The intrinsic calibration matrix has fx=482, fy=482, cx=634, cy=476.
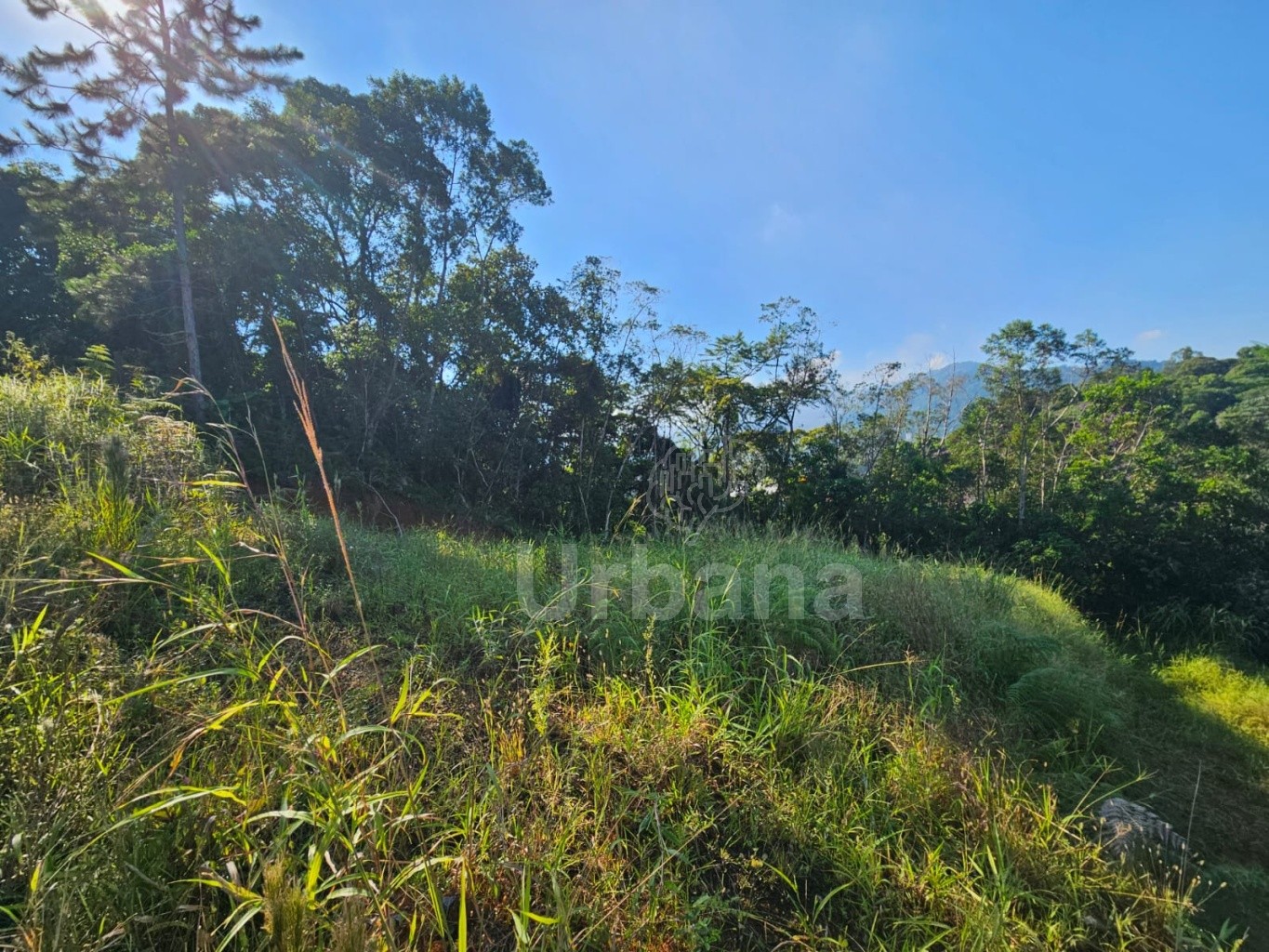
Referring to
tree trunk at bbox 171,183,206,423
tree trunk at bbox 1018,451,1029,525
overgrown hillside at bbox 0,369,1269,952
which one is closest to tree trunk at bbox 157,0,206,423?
tree trunk at bbox 171,183,206,423

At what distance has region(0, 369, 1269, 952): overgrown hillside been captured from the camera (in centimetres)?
99

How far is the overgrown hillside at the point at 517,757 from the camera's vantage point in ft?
3.26

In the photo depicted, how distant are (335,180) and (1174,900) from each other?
11992 millimetres

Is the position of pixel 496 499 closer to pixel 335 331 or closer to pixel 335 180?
pixel 335 331

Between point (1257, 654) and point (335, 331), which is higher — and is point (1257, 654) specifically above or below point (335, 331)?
below

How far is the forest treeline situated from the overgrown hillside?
173 inches

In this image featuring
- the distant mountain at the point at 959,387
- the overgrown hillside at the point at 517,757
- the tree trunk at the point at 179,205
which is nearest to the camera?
the overgrown hillside at the point at 517,757

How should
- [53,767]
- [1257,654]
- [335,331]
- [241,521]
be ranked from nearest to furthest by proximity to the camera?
[53,767] < [241,521] < [1257,654] < [335,331]

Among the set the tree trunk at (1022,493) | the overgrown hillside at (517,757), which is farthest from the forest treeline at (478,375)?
the overgrown hillside at (517,757)

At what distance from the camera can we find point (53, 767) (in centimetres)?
106

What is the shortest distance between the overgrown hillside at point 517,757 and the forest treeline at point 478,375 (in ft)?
14.4

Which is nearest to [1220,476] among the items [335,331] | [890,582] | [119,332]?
[890,582]

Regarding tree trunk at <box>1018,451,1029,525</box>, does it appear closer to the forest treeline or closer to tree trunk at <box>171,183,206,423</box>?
the forest treeline

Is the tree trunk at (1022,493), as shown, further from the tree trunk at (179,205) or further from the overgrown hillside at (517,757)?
the tree trunk at (179,205)
